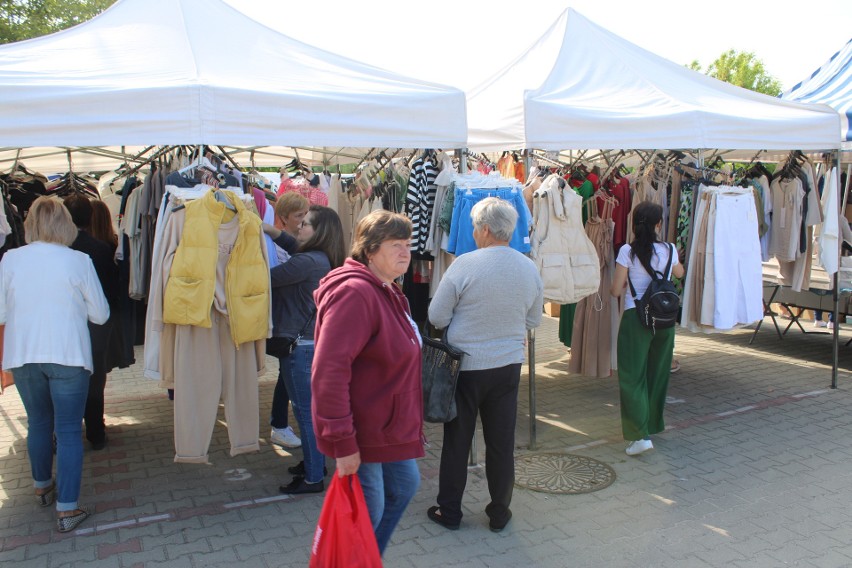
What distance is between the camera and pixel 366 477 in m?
2.71

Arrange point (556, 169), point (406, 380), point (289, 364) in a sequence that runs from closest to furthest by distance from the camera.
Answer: point (406, 380) → point (289, 364) → point (556, 169)

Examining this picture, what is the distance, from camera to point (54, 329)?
3.61m

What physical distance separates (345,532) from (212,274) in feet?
5.51

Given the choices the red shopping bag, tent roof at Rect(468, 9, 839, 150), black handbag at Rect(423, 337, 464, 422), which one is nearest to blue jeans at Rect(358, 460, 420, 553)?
the red shopping bag

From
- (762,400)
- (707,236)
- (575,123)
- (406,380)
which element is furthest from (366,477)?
(762,400)

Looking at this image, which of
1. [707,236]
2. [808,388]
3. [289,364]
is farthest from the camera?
[808,388]

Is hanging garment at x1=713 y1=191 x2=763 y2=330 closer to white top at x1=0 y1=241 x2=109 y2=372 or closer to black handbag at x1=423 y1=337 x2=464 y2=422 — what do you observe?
black handbag at x1=423 y1=337 x2=464 y2=422

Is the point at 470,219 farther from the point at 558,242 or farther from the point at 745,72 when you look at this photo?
the point at 745,72

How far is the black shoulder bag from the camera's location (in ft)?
15.2

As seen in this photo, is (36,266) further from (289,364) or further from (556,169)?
(556,169)

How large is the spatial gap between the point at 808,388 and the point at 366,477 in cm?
547

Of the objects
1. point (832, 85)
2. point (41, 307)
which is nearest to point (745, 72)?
point (832, 85)

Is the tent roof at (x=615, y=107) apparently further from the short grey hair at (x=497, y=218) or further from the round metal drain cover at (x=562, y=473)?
the round metal drain cover at (x=562, y=473)

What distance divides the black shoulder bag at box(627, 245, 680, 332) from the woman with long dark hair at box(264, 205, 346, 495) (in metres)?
2.03
